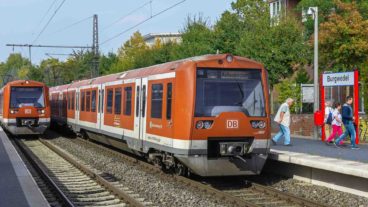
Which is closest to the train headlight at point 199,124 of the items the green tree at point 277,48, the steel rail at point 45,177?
the steel rail at point 45,177

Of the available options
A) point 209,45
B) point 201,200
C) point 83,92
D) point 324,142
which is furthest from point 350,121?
point 209,45

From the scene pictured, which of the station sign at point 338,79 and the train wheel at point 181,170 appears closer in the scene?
the train wheel at point 181,170

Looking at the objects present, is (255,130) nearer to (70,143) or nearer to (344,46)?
(70,143)

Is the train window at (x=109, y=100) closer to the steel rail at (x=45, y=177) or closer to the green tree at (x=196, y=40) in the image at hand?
the steel rail at (x=45, y=177)

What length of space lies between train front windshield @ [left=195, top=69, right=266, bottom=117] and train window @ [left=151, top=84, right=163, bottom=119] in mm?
1465

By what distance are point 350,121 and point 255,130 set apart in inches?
185

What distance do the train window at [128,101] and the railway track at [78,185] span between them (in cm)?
194

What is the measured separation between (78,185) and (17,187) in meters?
1.82

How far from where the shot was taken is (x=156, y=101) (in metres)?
12.8

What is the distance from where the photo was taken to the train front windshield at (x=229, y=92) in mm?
11250

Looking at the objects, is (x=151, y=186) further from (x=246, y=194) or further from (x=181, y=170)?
(x=246, y=194)

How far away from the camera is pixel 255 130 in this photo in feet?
37.6

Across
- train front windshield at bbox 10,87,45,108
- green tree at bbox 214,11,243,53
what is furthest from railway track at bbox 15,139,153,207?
green tree at bbox 214,11,243,53

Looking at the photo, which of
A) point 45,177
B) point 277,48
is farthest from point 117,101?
point 277,48
